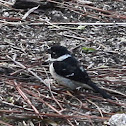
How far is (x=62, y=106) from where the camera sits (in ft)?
16.7

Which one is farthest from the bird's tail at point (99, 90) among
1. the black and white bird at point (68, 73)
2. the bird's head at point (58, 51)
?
the bird's head at point (58, 51)

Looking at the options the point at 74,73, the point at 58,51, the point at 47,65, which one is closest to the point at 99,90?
the point at 74,73

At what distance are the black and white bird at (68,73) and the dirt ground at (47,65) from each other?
10cm

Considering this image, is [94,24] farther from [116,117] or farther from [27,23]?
[116,117]

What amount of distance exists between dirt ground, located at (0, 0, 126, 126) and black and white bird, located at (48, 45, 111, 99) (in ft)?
0.33

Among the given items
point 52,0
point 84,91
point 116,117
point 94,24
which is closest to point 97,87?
point 84,91

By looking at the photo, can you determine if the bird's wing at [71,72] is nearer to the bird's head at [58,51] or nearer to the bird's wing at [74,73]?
the bird's wing at [74,73]

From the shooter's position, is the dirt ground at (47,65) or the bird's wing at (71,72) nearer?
the dirt ground at (47,65)

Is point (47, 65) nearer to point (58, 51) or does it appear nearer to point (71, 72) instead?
point (58, 51)

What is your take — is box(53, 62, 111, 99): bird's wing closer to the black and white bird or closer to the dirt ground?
the black and white bird

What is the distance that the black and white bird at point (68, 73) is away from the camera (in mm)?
5262

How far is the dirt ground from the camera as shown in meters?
4.89

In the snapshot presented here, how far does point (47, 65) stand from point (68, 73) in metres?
0.65

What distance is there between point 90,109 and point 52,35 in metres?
2.04
